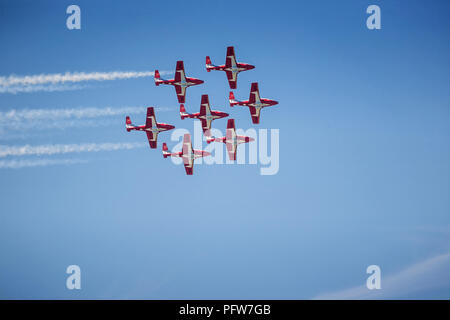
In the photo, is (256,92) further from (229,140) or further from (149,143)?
(149,143)

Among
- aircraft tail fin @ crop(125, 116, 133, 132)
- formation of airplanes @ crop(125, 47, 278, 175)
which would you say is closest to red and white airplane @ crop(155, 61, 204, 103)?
formation of airplanes @ crop(125, 47, 278, 175)

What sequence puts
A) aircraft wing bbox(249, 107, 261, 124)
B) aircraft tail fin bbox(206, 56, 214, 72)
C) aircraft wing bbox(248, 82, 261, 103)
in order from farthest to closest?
aircraft tail fin bbox(206, 56, 214, 72)
aircraft wing bbox(249, 107, 261, 124)
aircraft wing bbox(248, 82, 261, 103)

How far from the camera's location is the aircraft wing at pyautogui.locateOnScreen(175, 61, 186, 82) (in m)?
77.7

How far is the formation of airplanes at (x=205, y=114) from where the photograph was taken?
7731 cm

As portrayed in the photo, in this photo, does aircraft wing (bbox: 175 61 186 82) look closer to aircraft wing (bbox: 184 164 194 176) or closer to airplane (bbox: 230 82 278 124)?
airplane (bbox: 230 82 278 124)

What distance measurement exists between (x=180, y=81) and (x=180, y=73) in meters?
0.81

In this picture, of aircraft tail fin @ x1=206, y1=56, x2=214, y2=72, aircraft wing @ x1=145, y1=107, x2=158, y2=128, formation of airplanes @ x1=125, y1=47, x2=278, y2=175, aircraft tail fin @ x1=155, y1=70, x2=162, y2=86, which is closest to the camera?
formation of airplanes @ x1=125, y1=47, x2=278, y2=175

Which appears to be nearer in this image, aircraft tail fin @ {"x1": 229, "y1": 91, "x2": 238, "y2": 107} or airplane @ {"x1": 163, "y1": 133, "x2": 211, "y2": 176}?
airplane @ {"x1": 163, "y1": 133, "x2": 211, "y2": 176}

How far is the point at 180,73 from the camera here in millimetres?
78062

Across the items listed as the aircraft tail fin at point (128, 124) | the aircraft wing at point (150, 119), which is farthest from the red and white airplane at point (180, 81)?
the aircraft tail fin at point (128, 124)

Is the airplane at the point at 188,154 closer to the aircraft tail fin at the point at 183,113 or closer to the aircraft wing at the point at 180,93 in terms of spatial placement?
the aircraft tail fin at the point at 183,113

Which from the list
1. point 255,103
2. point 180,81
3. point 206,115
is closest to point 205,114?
point 206,115

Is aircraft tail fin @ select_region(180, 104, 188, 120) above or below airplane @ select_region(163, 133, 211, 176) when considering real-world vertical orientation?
above
